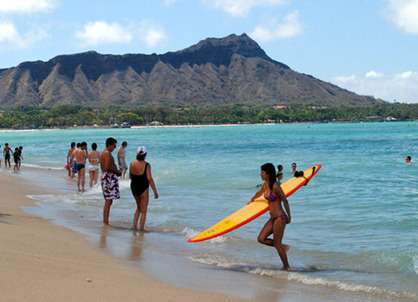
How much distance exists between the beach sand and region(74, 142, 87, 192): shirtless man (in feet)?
25.8

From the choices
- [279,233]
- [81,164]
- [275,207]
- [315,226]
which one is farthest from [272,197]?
[81,164]

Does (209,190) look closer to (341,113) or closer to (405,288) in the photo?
(405,288)

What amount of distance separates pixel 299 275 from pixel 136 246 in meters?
2.35

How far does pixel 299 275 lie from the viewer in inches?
275

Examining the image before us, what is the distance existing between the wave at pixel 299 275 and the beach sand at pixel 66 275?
1.29 meters

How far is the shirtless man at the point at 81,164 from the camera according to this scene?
16188 mm

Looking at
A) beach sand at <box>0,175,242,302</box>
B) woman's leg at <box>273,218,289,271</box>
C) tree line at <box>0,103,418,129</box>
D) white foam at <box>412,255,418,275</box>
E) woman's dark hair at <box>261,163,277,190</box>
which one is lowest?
white foam at <box>412,255,418,275</box>

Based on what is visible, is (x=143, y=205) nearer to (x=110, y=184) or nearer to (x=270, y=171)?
(x=110, y=184)

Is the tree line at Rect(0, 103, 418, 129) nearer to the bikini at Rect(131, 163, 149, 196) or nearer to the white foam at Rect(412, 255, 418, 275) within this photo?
the bikini at Rect(131, 163, 149, 196)

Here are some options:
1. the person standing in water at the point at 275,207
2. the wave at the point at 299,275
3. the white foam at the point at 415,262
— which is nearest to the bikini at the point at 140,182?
the wave at the point at 299,275

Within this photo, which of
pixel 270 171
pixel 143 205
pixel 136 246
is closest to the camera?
pixel 270 171

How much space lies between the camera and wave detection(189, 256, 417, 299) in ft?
21.0

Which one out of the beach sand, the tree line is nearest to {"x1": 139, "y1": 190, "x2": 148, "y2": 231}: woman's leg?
the beach sand

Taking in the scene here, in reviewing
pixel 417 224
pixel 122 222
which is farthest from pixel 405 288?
pixel 122 222
